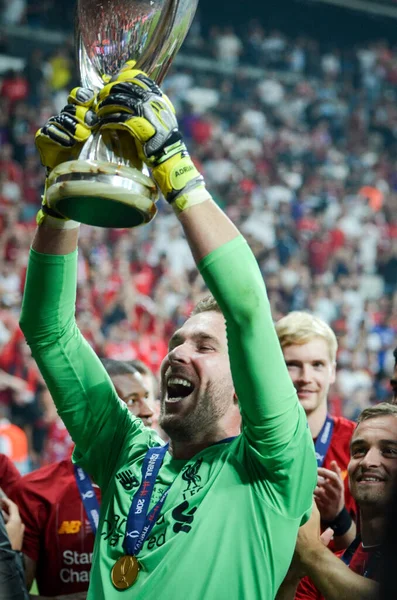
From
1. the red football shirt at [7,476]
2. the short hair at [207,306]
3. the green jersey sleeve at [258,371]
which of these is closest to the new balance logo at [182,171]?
the green jersey sleeve at [258,371]

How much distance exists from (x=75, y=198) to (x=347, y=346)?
975 centimetres

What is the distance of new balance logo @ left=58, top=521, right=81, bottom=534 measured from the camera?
10.2ft

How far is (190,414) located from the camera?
2.08m

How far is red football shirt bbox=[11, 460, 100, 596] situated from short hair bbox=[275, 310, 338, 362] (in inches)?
37.1

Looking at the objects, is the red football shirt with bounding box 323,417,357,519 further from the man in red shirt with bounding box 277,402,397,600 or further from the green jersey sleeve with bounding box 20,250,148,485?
the green jersey sleeve with bounding box 20,250,148,485

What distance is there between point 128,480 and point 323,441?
1.46m

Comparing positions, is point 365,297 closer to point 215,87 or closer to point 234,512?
point 215,87

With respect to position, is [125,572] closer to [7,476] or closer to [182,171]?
[182,171]

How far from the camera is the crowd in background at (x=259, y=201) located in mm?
9086

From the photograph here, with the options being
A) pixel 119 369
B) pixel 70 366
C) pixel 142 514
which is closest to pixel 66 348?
pixel 70 366

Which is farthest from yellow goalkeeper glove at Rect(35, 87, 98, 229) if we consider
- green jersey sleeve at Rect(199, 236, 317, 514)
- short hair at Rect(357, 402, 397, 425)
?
short hair at Rect(357, 402, 397, 425)

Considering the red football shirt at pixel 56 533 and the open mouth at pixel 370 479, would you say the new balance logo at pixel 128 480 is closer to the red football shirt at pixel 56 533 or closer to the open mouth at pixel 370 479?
the open mouth at pixel 370 479

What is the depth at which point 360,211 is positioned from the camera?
45.4ft

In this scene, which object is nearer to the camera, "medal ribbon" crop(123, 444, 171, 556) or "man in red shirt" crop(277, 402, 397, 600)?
"medal ribbon" crop(123, 444, 171, 556)
